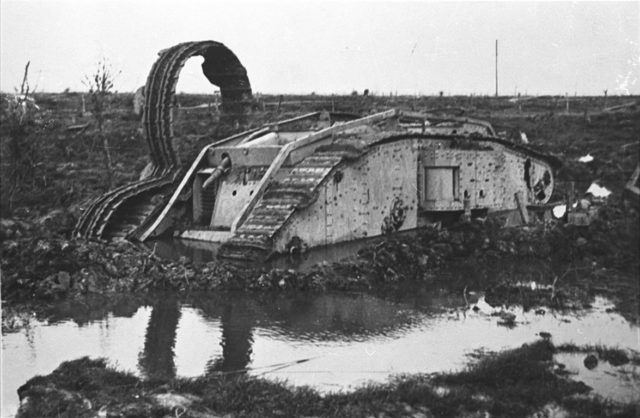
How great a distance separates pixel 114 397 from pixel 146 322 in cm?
287

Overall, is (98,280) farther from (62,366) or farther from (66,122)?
(66,122)

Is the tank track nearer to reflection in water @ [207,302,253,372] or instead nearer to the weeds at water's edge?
reflection in water @ [207,302,253,372]

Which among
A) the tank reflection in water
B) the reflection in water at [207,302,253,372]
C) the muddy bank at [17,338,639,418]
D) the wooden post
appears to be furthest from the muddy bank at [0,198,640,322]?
the muddy bank at [17,338,639,418]

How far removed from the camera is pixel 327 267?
37.6 feet

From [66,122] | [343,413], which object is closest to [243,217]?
[343,413]

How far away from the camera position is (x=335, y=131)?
14.8m

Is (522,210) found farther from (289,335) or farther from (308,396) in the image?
(308,396)

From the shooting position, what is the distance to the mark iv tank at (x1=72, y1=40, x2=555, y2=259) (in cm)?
1266

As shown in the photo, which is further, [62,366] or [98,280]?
[98,280]

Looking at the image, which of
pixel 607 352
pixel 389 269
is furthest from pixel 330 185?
pixel 607 352

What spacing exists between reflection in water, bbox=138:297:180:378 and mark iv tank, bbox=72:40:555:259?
2.17m

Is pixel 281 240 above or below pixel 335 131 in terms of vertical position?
below

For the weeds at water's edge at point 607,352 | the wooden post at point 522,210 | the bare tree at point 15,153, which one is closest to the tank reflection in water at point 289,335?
the weeds at water's edge at point 607,352

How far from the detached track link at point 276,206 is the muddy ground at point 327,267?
0.56 m
